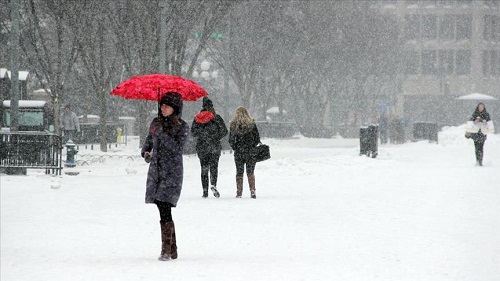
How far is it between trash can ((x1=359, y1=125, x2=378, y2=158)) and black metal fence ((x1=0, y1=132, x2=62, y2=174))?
39.8ft

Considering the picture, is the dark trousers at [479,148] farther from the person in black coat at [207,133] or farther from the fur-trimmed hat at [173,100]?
the fur-trimmed hat at [173,100]

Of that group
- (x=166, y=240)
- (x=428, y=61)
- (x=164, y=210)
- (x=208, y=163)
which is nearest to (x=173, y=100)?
(x=164, y=210)

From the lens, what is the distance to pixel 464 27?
95.2 metres

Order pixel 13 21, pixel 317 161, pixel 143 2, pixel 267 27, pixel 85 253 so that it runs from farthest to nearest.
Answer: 1. pixel 267 27
2. pixel 143 2
3. pixel 317 161
4. pixel 13 21
5. pixel 85 253

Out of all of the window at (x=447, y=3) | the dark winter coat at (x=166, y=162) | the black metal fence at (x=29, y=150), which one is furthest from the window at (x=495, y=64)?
the dark winter coat at (x=166, y=162)

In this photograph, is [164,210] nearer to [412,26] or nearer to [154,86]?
[154,86]

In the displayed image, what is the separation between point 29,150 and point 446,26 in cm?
7792

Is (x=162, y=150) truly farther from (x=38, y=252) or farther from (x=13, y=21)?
(x=13, y=21)

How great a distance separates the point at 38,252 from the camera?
10.7 meters

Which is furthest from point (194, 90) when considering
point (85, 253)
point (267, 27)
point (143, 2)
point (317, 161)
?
point (267, 27)

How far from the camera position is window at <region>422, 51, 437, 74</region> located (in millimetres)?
94688

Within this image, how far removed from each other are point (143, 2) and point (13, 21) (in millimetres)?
9206

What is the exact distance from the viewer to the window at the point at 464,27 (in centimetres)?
9494

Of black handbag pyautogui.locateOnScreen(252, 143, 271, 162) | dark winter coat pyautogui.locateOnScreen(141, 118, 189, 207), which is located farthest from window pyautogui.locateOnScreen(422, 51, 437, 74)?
dark winter coat pyautogui.locateOnScreen(141, 118, 189, 207)
